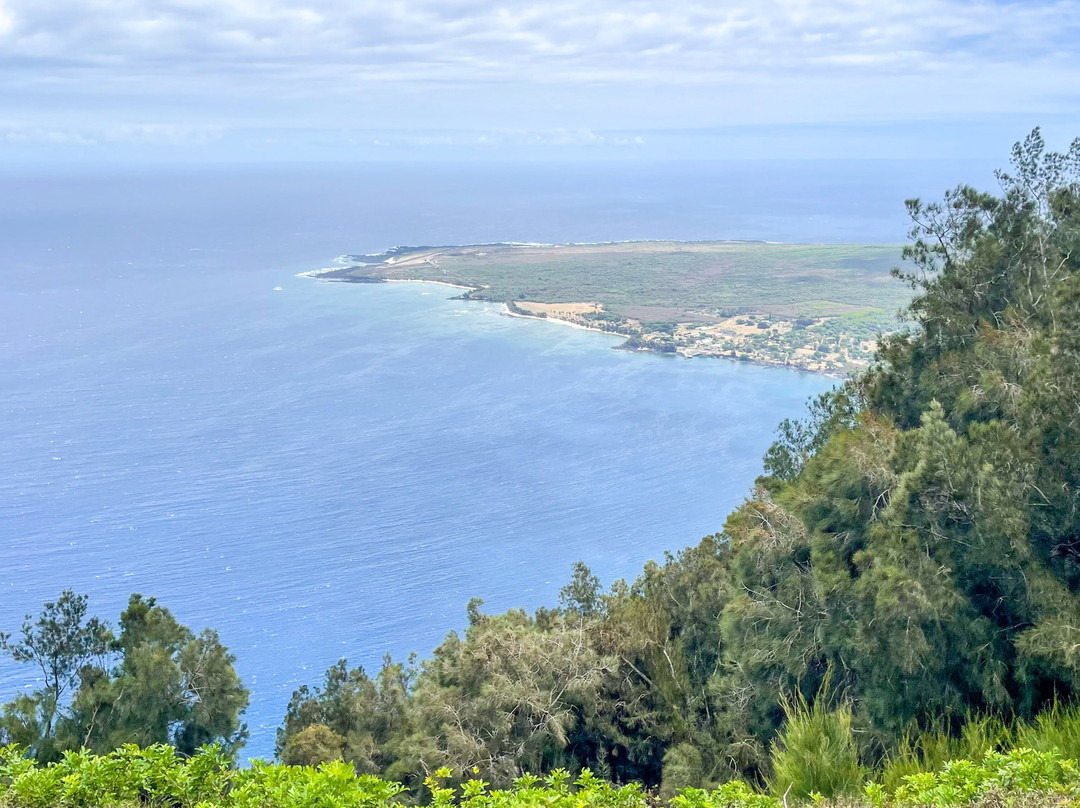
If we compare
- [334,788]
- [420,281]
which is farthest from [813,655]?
[420,281]

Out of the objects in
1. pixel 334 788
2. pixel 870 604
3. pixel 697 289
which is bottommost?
pixel 870 604

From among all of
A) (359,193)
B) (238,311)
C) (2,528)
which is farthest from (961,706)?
(359,193)

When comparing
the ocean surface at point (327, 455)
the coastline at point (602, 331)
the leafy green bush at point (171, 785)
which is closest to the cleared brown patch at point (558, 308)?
the coastline at point (602, 331)

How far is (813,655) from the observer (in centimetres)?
929

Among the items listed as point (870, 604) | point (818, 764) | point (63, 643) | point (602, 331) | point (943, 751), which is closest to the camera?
point (818, 764)

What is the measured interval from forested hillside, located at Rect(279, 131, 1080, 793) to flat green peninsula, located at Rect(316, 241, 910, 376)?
37.1 metres

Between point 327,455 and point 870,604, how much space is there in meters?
31.4

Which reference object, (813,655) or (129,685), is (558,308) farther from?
(813,655)

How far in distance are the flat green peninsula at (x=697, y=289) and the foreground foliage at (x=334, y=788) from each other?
44396 mm

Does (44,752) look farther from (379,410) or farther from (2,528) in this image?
(379,410)

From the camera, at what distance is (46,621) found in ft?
35.1

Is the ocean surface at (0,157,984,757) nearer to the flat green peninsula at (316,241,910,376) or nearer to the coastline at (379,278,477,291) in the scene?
the coastline at (379,278,477,291)

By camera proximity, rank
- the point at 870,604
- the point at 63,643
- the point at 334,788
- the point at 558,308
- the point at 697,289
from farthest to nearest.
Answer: the point at 697,289 → the point at 558,308 → the point at 63,643 → the point at 870,604 → the point at 334,788

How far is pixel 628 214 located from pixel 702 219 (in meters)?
13.4
